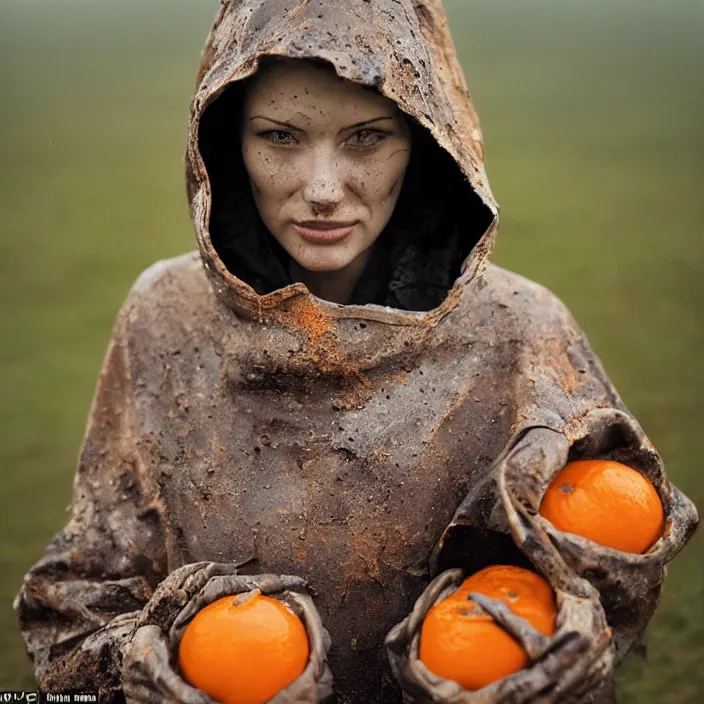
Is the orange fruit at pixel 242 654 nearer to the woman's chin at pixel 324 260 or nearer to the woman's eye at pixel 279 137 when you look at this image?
the woman's chin at pixel 324 260

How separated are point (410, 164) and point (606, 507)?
3.76 ft

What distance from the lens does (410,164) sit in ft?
10.3

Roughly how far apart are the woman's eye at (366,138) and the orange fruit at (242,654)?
1.11 metres

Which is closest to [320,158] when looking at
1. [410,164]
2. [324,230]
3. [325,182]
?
[325,182]

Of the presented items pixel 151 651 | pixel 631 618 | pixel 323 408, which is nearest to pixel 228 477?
pixel 323 408

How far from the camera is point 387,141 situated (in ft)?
9.22

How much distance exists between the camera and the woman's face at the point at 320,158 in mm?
2707

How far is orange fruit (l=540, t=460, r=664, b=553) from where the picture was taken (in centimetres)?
246

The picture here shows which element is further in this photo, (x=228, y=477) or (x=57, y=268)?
(x=57, y=268)

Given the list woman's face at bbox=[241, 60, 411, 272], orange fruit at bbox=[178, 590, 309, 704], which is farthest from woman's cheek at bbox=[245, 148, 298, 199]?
orange fruit at bbox=[178, 590, 309, 704]

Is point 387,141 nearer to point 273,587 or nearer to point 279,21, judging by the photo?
point 279,21

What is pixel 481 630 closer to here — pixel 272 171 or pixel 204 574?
pixel 204 574

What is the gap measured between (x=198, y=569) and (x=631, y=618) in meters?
0.98

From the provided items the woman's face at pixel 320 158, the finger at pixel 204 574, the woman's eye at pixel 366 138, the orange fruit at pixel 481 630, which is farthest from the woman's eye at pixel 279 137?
the orange fruit at pixel 481 630
